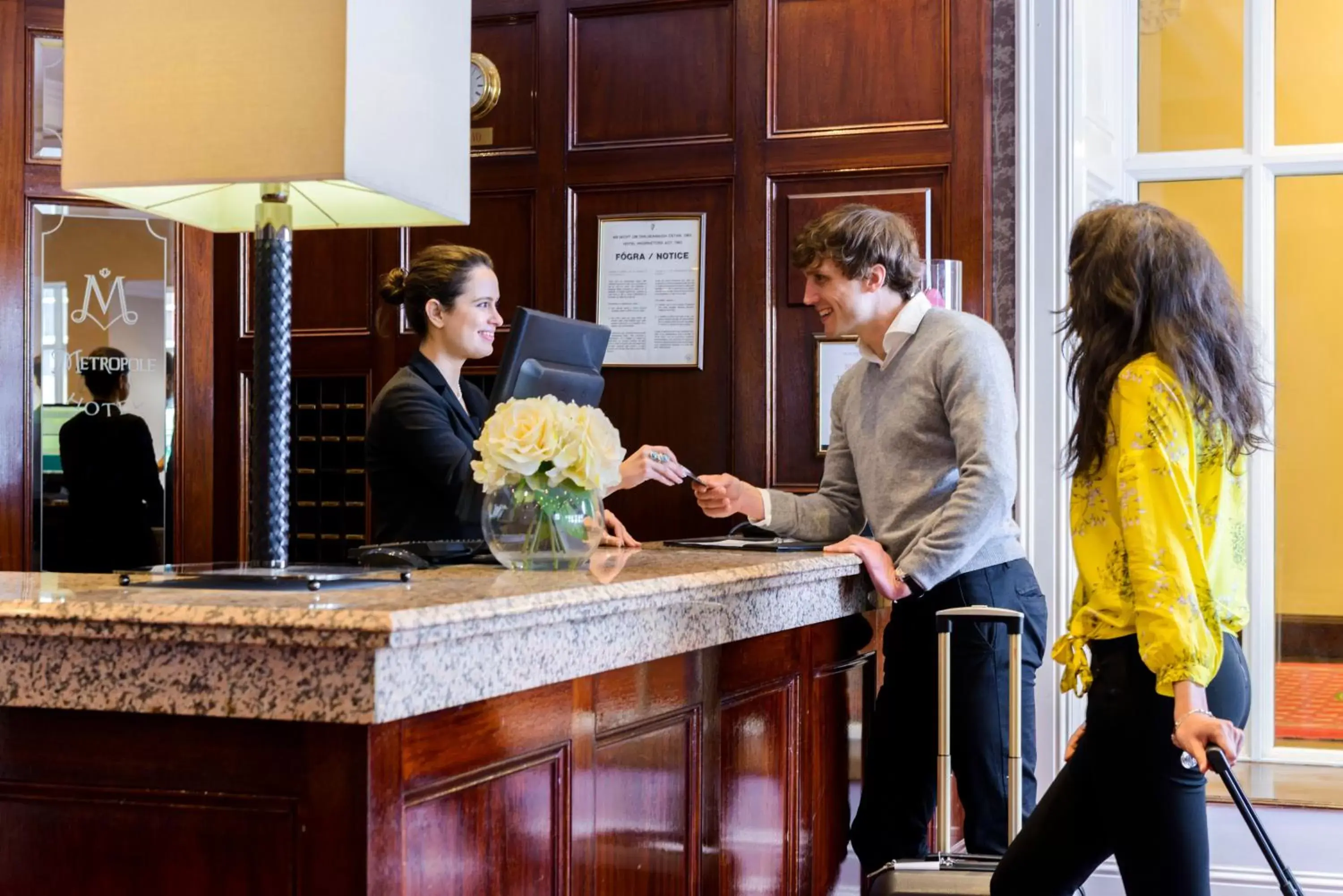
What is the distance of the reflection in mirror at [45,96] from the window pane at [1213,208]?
343cm

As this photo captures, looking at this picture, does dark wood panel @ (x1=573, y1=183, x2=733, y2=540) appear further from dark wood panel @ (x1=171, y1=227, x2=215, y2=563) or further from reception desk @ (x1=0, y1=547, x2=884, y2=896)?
reception desk @ (x1=0, y1=547, x2=884, y2=896)

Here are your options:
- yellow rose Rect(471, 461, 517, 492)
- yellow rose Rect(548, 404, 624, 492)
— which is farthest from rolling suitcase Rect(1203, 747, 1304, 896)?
yellow rose Rect(471, 461, 517, 492)

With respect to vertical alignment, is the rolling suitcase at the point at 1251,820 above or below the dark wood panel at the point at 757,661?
below

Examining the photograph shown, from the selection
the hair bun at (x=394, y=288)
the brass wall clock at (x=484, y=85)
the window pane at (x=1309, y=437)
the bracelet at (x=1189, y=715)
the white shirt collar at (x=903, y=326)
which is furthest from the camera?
the window pane at (x=1309, y=437)

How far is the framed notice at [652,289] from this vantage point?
3.98 m

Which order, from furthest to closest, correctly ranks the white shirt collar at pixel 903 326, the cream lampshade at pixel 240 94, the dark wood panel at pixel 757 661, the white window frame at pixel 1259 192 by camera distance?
the white window frame at pixel 1259 192
the white shirt collar at pixel 903 326
the dark wood panel at pixel 757 661
the cream lampshade at pixel 240 94

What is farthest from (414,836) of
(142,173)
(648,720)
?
(142,173)

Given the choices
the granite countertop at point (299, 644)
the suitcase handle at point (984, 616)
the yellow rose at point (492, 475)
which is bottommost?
the suitcase handle at point (984, 616)

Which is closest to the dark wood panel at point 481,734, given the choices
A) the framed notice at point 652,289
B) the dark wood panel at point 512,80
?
the framed notice at point 652,289

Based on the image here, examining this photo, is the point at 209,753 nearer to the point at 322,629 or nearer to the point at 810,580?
the point at 322,629

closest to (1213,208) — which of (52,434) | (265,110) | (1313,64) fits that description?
(1313,64)

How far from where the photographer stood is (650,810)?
2.02m

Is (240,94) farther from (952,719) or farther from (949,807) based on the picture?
(952,719)

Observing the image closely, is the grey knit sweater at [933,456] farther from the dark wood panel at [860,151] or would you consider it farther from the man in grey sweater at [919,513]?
the dark wood panel at [860,151]
